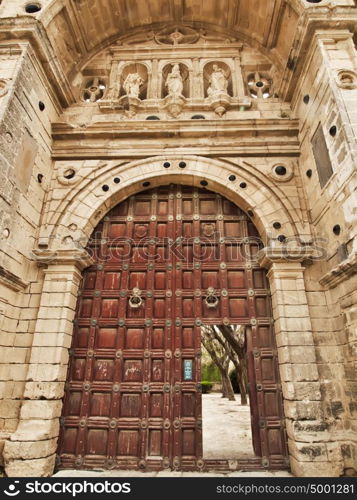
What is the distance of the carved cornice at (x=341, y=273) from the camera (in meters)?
3.54

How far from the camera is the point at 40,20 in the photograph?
496 centimetres

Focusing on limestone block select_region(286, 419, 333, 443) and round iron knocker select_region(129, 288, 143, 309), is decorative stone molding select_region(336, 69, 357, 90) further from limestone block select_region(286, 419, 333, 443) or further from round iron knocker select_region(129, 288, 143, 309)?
limestone block select_region(286, 419, 333, 443)

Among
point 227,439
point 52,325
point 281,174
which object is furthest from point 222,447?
point 281,174

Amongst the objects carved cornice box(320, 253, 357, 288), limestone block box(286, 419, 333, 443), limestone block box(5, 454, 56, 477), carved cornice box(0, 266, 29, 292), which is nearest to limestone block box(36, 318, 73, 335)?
carved cornice box(0, 266, 29, 292)

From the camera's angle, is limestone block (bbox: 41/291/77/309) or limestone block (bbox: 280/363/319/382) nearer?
limestone block (bbox: 280/363/319/382)

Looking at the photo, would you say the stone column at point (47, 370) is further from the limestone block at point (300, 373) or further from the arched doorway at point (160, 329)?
the limestone block at point (300, 373)

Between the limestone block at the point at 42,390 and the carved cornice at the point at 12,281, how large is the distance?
131 cm

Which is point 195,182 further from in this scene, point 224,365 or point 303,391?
point 224,365

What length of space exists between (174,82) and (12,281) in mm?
4713

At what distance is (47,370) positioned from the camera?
13.3 ft

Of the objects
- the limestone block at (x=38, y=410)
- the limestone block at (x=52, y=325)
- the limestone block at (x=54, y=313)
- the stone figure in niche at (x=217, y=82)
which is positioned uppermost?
the stone figure in niche at (x=217, y=82)

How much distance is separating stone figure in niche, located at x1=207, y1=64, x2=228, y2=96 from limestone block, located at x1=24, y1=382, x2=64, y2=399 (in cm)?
566

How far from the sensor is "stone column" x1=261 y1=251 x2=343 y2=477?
3.58 metres

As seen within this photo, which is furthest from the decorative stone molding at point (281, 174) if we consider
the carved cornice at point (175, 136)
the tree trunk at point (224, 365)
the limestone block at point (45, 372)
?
the tree trunk at point (224, 365)
